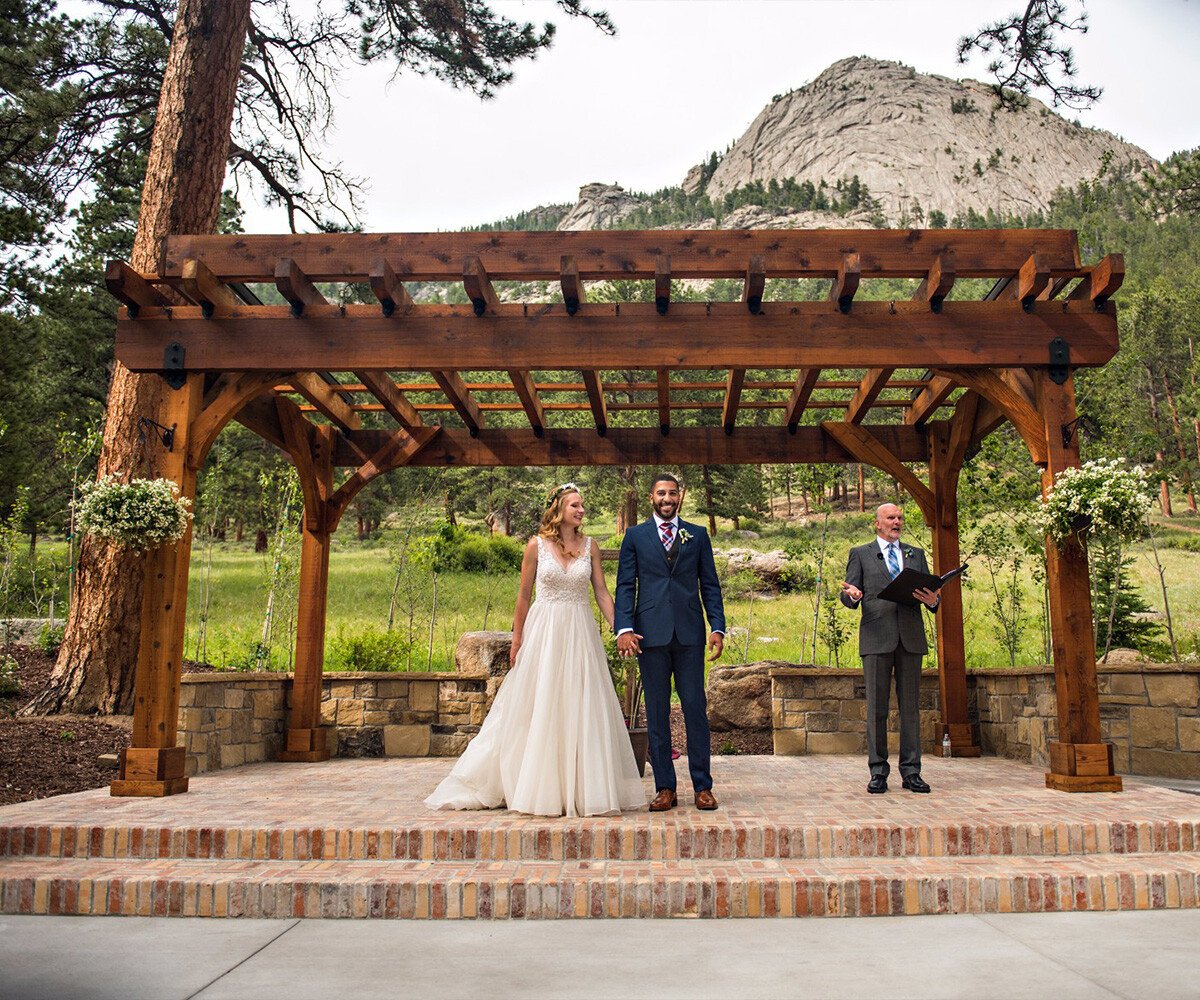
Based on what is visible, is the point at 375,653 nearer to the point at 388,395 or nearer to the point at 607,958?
the point at 388,395

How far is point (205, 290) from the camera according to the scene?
559 cm

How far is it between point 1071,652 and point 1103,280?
6.84 ft

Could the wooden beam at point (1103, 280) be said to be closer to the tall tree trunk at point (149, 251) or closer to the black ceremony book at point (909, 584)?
the black ceremony book at point (909, 584)

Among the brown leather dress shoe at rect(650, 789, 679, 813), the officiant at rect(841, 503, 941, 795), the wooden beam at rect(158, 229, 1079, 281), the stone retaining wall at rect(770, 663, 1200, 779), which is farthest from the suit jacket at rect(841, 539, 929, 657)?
the stone retaining wall at rect(770, 663, 1200, 779)

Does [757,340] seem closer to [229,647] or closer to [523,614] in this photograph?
[523,614]

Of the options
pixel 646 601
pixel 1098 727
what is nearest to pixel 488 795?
pixel 646 601

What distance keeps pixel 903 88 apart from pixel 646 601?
151 meters

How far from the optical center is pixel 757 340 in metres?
5.64

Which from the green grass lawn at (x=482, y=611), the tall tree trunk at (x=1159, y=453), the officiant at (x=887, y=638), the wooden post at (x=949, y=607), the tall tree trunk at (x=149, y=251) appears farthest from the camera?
the tall tree trunk at (x=1159, y=453)

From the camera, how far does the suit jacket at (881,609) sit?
18.6 feet

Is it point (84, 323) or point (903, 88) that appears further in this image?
point (903, 88)

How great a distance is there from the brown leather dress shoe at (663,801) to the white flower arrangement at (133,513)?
301 centimetres

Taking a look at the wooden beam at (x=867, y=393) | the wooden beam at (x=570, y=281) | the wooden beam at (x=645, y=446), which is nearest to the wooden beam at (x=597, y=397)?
the wooden beam at (x=645, y=446)

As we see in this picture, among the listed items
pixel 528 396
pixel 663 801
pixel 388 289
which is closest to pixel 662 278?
pixel 388 289
